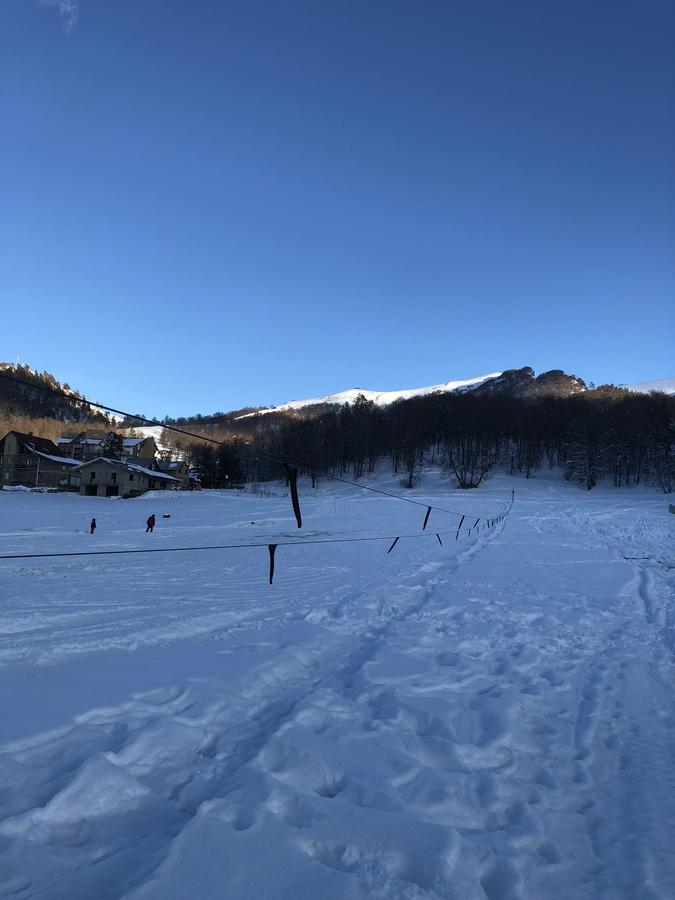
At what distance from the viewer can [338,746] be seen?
340cm

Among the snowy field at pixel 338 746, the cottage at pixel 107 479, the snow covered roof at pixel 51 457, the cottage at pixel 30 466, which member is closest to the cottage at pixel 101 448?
the snow covered roof at pixel 51 457

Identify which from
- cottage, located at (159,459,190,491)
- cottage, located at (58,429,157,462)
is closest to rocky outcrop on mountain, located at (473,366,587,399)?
cottage, located at (159,459,190,491)

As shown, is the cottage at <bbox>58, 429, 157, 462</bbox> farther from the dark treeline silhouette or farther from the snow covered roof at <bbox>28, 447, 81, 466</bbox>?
the snow covered roof at <bbox>28, 447, 81, 466</bbox>

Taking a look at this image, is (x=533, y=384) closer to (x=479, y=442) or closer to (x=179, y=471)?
(x=479, y=442)

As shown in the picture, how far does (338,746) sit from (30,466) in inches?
2974

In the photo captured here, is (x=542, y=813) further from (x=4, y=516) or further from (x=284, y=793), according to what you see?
(x=4, y=516)

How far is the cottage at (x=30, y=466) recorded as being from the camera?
6262 cm

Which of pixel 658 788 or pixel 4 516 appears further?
pixel 4 516

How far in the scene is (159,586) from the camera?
9750 millimetres

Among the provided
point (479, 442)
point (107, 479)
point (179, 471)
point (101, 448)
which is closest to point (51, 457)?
point (107, 479)

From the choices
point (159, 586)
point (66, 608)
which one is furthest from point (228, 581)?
point (66, 608)

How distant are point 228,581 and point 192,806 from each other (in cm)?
777

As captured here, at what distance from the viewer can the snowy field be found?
2.30 m

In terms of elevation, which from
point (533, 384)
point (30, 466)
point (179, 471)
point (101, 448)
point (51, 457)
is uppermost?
point (533, 384)
